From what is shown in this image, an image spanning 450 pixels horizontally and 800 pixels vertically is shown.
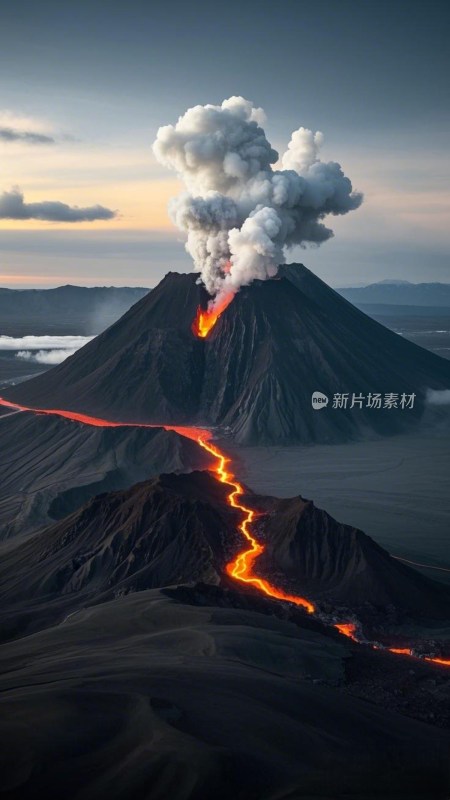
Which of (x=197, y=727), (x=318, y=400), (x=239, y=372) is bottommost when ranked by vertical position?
(x=197, y=727)

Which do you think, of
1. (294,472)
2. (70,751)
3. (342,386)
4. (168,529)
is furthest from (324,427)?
(70,751)

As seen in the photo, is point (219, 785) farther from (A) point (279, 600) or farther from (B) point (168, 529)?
(B) point (168, 529)

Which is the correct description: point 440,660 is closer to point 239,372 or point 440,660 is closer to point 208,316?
point 239,372

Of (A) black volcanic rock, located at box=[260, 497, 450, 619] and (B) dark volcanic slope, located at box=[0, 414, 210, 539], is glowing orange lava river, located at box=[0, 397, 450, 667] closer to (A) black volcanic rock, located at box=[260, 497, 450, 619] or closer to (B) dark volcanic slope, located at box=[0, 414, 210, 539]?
(A) black volcanic rock, located at box=[260, 497, 450, 619]

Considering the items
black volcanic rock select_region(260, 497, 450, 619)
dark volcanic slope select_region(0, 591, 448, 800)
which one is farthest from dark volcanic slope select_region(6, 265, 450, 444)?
dark volcanic slope select_region(0, 591, 448, 800)

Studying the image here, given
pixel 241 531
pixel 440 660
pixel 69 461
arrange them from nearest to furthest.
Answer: pixel 440 660, pixel 241 531, pixel 69 461

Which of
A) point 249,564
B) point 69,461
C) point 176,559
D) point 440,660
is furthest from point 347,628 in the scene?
point 69,461
